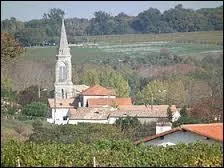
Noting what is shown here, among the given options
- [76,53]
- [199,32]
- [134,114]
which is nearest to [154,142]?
[134,114]

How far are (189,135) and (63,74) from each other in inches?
1602

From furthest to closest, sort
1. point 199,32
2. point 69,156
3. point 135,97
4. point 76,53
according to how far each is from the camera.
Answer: point 76,53, point 199,32, point 135,97, point 69,156

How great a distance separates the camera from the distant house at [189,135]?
1456cm

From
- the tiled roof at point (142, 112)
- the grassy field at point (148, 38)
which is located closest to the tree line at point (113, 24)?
the grassy field at point (148, 38)

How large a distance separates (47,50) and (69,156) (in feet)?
187

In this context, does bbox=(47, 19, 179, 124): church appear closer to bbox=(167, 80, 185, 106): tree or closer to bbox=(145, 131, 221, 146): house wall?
bbox=(167, 80, 185, 106): tree

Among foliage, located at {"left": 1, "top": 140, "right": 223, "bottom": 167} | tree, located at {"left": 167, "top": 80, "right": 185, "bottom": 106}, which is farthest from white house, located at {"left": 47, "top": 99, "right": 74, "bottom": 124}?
foliage, located at {"left": 1, "top": 140, "right": 223, "bottom": 167}

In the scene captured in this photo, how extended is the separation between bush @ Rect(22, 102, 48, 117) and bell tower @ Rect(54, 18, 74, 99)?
8905mm

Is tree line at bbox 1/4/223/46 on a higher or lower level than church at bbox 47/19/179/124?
higher

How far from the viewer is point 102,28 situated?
92312mm

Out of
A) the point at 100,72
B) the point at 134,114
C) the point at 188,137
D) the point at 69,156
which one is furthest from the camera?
the point at 100,72

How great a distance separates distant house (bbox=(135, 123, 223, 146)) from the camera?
1456 cm

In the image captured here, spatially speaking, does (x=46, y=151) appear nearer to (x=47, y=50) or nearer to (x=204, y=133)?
(x=204, y=133)

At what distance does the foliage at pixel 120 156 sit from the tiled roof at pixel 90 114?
2728 centimetres
